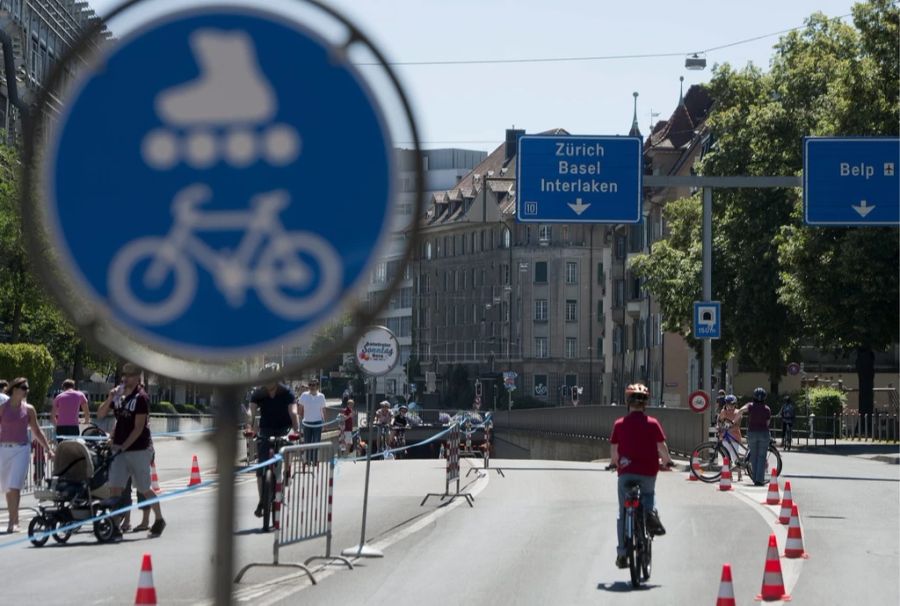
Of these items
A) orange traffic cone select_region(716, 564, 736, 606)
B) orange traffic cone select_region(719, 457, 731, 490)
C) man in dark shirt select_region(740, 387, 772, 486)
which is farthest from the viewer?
man in dark shirt select_region(740, 387, 772, 486)

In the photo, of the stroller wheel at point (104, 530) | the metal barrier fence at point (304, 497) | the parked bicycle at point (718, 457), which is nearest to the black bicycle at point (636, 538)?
the metal barrier fence at point (304, 497)

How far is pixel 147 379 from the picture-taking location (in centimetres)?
262

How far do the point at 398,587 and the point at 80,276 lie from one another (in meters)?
11.7

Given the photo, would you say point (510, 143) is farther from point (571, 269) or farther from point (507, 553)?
point (507, 553)

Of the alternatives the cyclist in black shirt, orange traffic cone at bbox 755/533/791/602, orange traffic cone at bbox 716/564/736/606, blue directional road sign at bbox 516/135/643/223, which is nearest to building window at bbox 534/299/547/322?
blue directional road sign at bbox 516/135/643/223

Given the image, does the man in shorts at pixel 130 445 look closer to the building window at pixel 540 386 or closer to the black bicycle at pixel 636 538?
the black bicycle at pixel 636 538

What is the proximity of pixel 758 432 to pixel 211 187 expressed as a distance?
27.3 meters

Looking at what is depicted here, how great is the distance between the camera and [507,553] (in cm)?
1708

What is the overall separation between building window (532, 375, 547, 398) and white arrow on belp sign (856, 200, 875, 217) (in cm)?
10194

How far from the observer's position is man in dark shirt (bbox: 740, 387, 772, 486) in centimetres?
2880

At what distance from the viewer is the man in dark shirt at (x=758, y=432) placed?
28797mm

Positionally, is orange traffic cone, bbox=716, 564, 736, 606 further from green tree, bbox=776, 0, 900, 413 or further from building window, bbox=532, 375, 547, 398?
building window, bbox=532, 375, 547, 398

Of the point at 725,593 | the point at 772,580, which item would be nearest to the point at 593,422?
the point at 772,580

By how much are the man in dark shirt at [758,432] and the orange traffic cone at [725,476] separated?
1.47 ft
